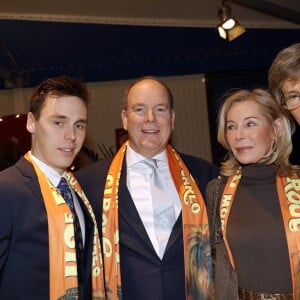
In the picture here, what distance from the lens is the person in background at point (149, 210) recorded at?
2.05 m

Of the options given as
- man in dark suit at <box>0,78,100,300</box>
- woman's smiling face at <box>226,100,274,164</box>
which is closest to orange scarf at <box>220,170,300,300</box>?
woman's smiling face at <box>226,100,274,164</box>

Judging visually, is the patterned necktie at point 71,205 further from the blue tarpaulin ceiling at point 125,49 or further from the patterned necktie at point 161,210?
the blue tarpaulin ceiling at point 125,49

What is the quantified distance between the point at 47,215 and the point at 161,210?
653 millimetres

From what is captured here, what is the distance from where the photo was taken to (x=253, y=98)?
6.82 feet

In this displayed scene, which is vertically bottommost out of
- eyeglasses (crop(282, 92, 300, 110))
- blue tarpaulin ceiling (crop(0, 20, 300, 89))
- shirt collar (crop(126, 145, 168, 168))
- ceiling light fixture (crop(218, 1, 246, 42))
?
shirt collar (crop(126, 145, 168, 168))

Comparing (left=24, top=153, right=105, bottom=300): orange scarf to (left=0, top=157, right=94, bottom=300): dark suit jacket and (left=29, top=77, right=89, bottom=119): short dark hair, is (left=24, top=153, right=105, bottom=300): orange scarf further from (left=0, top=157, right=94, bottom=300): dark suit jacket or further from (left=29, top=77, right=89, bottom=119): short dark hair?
(left=29, top=77, right=89, bottom=119): short dark hair

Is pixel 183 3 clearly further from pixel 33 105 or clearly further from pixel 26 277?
pixel 26 277

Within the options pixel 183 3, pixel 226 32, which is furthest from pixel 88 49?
pixel 226 32

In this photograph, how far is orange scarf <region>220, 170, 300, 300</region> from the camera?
5.99ft

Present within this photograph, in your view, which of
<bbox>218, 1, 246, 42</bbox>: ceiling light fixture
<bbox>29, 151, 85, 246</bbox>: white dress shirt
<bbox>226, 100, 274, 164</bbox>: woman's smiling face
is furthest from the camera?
<bbox>218, 1, 246, 42</bbox>: ceiling light fixture

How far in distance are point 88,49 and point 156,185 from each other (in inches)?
139

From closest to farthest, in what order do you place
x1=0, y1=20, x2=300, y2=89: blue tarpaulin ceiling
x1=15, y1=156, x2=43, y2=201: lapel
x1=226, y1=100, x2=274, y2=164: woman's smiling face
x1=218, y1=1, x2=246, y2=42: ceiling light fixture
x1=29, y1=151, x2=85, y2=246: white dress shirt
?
1. x1=15, y1=156, x2=43, y2=201: lapel
2. x1=29, y1=151, x2=85, y2=246: white dress shirt
3. x1=226, y1=100, x2=274, y2=164: woman's smiling face
4. x1=218, y1=1, x2=246, y2=42: ceiling light fixture
5. x1=0, y1=20, x2=300, y2=89: blue tarpaulin ceiling

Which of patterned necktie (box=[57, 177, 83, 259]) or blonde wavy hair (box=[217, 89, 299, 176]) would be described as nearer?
patterned necktie (box=[57, 177, 83, 259])

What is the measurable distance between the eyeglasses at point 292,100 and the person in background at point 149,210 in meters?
0.67
